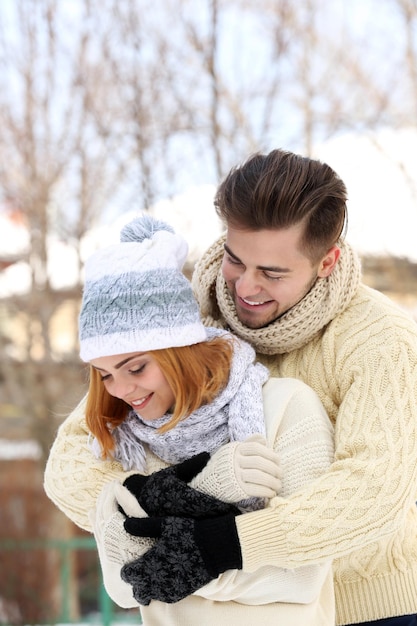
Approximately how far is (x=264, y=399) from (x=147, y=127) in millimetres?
5040

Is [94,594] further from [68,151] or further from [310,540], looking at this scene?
[310,540]

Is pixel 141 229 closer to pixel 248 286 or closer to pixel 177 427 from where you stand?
pixel 248 286

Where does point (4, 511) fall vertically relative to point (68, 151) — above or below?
below

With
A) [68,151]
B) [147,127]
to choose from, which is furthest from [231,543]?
[68,151]

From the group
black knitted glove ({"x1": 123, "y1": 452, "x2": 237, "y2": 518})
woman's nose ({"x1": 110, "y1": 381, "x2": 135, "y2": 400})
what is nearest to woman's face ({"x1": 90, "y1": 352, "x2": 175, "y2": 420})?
woman's nose ({"x1": 110, "y1": 381, "x2": 135, "y2": 400})

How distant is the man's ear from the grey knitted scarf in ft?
0.87

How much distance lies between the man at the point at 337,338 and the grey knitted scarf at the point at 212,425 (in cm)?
15

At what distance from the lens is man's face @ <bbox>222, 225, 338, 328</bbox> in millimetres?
2035

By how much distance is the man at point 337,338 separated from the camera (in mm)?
1816

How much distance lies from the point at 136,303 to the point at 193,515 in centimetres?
47

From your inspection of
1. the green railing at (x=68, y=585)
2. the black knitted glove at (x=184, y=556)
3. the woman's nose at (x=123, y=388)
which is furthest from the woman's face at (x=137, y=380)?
the green railing at (x=68, y=585)

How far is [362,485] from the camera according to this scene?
5.80 feet

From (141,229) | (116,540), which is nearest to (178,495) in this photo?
(116,540)

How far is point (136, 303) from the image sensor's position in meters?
1.88
